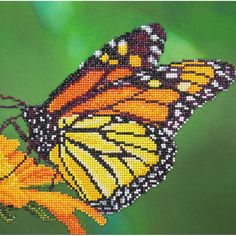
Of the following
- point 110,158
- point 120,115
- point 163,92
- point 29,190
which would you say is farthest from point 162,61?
point 29,190

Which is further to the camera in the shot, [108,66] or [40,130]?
[40,130]

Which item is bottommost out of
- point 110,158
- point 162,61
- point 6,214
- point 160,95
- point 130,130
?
point 6,214

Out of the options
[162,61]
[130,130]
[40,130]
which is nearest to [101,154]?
[130,130]

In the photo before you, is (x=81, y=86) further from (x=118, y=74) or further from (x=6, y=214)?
(x=6, y=214)

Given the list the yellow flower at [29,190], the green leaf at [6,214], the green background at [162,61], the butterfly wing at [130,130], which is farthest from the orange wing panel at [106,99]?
the green leaf at [6,214]

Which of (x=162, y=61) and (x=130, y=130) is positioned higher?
(x=162, y=61)

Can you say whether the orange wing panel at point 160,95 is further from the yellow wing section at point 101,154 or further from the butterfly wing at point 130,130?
the yellow wing section at point 101,154
